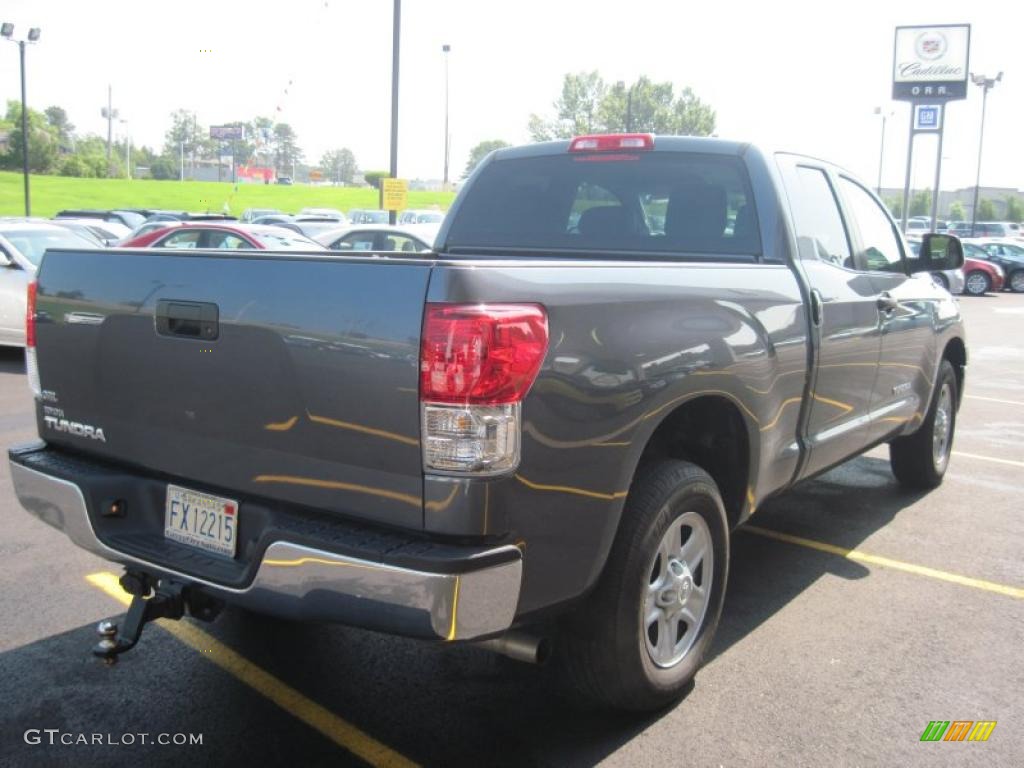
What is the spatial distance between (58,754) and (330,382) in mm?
1539

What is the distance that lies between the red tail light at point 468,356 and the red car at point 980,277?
29.7 metres

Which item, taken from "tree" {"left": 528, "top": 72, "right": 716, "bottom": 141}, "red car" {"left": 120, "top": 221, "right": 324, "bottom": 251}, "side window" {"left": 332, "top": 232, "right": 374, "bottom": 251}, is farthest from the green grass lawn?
"red car" {"left": 120, "top": 221, "right": 324, "bottom": 251}

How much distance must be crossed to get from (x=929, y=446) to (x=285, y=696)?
4.52m

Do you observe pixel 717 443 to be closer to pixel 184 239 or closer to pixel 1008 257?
pixel 184 239

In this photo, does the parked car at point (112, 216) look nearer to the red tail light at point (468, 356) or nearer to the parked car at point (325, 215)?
the parked car at point (325, 215)

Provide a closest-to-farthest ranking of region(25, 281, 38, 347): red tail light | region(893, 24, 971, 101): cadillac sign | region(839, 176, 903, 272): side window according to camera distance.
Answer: region(25, 281, 38, 347): red tail light → region(839, 176, 903, 272): side window → region(893, 24, 971, 101): cadillac sign

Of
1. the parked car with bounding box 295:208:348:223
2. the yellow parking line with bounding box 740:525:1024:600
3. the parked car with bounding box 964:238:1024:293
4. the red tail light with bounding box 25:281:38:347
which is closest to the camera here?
the red tail light with bounding box 25:281:38:347

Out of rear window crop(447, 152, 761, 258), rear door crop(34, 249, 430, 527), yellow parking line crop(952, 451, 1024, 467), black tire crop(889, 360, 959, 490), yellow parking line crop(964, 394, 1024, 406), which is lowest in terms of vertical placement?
yellow parking line crop(964, 394, 1024, 406)

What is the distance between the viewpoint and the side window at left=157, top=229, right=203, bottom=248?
1405cm

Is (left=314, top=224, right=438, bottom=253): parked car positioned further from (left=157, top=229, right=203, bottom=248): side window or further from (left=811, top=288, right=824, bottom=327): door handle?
(left=811, top=288, right=824, bottom=327): door handle

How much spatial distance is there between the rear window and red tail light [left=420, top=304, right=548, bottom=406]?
6.62 ft

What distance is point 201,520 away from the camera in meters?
3.02

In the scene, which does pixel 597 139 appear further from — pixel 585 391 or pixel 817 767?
pixel 817 767

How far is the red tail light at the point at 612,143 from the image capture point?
464 centimetres
